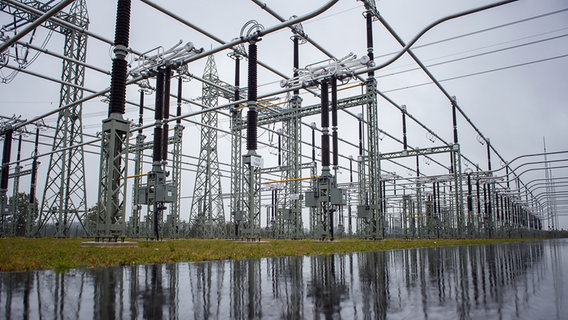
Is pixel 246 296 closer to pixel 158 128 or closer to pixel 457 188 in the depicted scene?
pixel 158 128

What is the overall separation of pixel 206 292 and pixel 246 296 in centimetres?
44

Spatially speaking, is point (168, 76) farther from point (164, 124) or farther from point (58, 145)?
point (58, 145)

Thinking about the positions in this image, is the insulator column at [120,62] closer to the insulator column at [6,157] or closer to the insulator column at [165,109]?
A: the insulator column at [165,109]

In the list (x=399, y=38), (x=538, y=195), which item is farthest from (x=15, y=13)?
(x=538, y=195)

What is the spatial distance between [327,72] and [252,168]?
22.6ft

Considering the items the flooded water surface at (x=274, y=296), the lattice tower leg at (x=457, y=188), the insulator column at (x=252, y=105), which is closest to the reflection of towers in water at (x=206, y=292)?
the flooded water surface at (x=274, y=296)

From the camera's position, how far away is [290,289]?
3.94 m

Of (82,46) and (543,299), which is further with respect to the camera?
(82,46)

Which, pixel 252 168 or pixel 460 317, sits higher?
pixel 252 168

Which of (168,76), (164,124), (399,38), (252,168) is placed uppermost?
(399,38)

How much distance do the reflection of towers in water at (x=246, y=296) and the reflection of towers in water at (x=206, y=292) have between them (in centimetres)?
12

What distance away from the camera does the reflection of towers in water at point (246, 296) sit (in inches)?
108

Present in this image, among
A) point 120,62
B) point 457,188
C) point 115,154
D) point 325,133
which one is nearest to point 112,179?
point 115,154

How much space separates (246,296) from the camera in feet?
11.5
